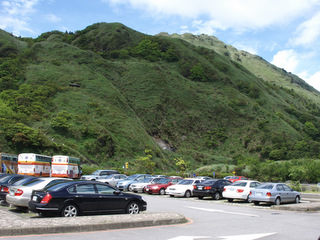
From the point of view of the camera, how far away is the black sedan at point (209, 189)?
75.3 ft

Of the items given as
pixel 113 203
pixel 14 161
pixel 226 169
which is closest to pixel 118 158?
pixel 226 169

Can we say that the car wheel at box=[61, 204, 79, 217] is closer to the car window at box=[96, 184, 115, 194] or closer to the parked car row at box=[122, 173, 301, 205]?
the car window at box=[96, 184, 115, 194]

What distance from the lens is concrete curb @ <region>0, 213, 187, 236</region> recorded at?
881 centimetres

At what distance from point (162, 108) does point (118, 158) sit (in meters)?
36.7

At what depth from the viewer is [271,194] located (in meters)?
19.0

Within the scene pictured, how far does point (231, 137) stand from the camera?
312ft

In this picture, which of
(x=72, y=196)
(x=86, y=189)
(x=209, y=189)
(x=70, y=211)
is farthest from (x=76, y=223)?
(x=209, y=189)

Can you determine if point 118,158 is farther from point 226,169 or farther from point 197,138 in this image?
point 197,138

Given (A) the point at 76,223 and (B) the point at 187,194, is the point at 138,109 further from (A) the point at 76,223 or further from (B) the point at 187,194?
(A) the point at 76,223

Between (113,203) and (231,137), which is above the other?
(231,137)

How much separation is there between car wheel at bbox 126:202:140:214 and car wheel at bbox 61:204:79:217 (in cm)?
221

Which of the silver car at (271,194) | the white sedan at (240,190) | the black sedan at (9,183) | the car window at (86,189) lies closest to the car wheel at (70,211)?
the car window at (86,189)

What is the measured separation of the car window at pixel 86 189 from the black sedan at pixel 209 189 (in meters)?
12.6

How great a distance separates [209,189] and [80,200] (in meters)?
13.2
